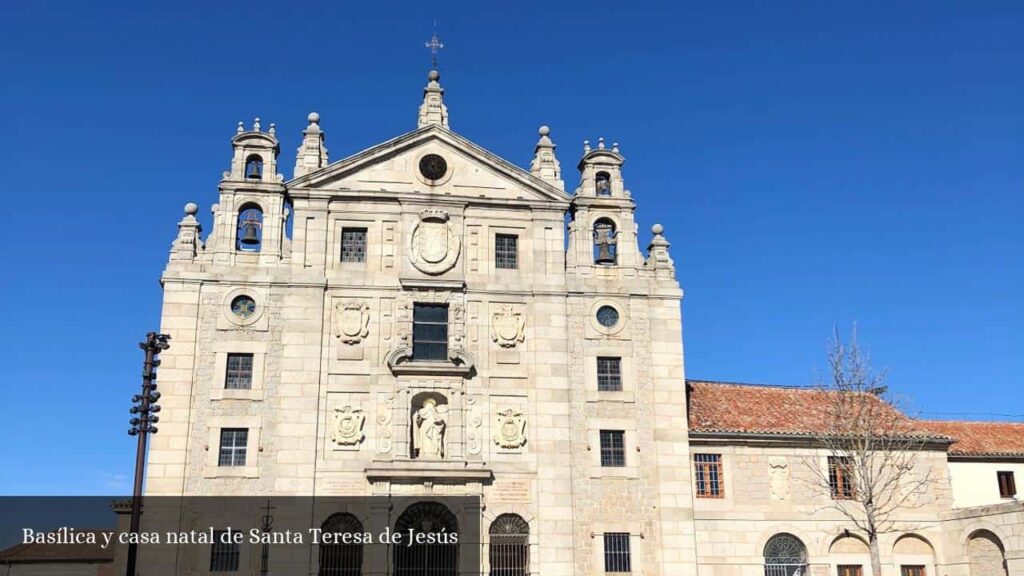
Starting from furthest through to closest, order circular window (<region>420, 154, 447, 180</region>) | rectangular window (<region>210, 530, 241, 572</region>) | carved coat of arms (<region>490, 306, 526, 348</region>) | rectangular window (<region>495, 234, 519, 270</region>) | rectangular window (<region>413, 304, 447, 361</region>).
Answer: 1. circular window (<region>420, 154, 447, 180</region>)
2. rectangular window (<region>495, 234, 519, 270</region>)
3. carved coat of arms (<region>490, 306, 526, 348</region>)
4. rectangular window (<region>413, 304, 447, 361</region>)
5. rectangular window (<region>210, 530, 241, 572</region>)

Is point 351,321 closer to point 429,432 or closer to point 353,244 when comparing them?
point 353,244

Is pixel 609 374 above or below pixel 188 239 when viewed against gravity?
below

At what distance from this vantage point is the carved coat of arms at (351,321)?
1341 inches

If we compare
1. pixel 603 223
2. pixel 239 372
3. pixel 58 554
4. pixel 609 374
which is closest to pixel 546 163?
pixel 603 223

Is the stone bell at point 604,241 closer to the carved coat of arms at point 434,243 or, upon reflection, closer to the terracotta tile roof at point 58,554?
the carved coat of arms at point 434,243

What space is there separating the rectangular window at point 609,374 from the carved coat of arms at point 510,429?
10.6 ft

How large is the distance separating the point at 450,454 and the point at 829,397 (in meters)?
16.2

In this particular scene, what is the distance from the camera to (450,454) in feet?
109

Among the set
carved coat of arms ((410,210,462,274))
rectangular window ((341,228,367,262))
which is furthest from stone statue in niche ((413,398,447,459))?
rectangular window ((341,228,367,262))

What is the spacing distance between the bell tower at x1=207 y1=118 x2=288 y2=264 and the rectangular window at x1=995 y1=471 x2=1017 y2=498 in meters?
28.8

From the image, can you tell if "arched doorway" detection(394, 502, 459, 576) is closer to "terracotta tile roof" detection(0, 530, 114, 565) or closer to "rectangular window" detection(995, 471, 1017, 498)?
"rectangular window" detection(995, 471, 1017, 498)

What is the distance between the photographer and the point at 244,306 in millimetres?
34156

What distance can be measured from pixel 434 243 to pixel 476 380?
5.23m

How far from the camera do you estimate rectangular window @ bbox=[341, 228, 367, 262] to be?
1390 inches
